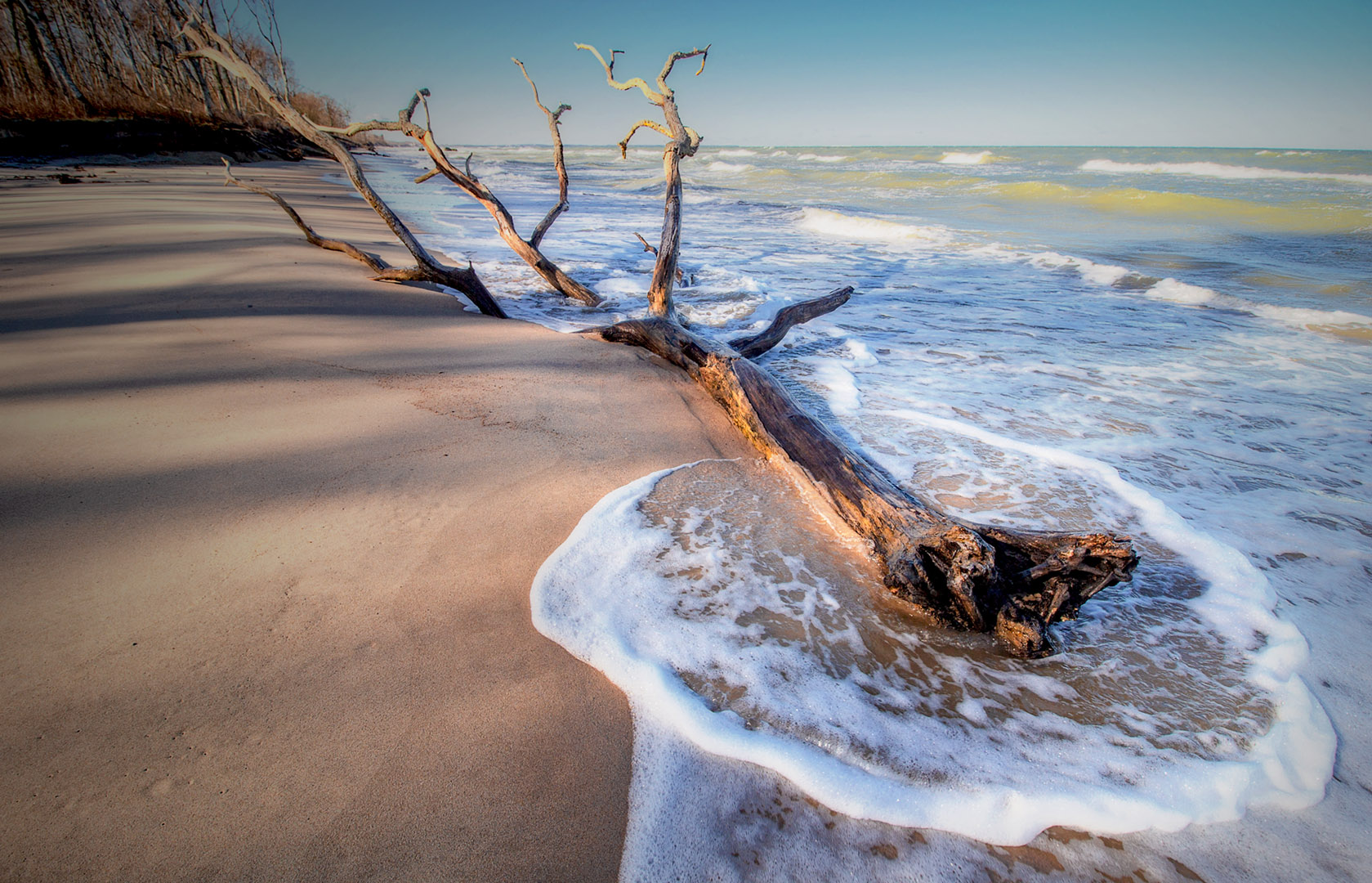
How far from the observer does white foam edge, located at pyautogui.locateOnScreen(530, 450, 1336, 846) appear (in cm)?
137

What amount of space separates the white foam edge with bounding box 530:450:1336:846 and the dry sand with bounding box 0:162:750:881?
4.4 inches

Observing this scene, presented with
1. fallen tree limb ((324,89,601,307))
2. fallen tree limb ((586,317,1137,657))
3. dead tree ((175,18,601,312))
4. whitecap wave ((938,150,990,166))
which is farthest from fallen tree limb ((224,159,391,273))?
whitecap wave ((938,150,990,166))

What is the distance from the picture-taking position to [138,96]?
69.4 feet

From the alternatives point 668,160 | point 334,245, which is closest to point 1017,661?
point 668,160

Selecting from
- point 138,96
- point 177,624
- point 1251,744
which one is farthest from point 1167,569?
point 138,96

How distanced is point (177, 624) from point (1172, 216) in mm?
22044

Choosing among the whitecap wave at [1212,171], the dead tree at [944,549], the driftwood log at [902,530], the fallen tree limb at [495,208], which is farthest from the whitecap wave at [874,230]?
the whitecap wave at [1212,171]

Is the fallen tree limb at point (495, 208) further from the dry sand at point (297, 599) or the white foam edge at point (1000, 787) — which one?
the white foam edge at point (1000, 787)

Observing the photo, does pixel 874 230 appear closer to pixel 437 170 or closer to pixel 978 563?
pixel 437 170

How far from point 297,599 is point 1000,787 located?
2.15 metres

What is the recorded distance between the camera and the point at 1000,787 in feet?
4.66

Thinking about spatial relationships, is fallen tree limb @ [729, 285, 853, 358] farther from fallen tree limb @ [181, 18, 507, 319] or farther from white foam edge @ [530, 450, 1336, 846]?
white foam edge @ [530, 450, 1336, 846]

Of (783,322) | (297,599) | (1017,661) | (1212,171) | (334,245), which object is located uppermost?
(1212,171)

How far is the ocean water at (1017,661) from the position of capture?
4.44 ft
